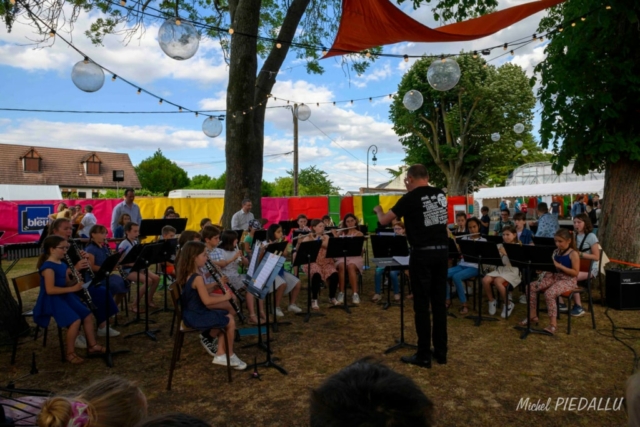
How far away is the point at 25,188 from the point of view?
19.7 meters

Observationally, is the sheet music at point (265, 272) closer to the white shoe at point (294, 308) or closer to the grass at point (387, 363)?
the grass at point (387, 363)

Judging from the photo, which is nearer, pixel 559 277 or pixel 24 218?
pixel 559 277

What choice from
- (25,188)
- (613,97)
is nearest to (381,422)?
(613,97)

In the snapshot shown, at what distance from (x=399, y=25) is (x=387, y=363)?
17.0 ft

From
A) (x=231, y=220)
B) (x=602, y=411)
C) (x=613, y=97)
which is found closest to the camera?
(x=602, y=411)

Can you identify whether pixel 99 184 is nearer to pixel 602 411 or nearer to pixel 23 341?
pixel 23 341

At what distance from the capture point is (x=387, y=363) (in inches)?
188

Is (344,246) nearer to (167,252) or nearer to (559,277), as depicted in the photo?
(167,252)

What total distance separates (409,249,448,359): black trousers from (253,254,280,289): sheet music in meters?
1.58

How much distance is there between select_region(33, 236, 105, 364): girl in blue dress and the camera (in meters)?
4.86

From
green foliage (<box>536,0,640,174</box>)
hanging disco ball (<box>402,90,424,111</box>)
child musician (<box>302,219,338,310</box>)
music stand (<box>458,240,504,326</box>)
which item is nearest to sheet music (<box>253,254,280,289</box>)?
child musician (<box>302,219,338,310</box>)

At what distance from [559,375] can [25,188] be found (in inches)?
886

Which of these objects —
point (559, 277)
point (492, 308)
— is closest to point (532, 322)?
point (492, 308)

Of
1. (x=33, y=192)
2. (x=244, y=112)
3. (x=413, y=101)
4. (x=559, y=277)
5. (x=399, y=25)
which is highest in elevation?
(x=399, y=25)
